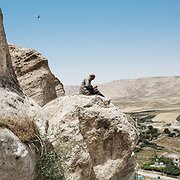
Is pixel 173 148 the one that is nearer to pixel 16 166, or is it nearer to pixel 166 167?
pixel 166 167

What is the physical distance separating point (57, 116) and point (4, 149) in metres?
3.34

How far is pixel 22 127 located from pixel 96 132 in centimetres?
332

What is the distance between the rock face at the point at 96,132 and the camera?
9.11 m

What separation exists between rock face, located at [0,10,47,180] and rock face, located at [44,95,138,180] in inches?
39.5

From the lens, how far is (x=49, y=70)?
14938mm

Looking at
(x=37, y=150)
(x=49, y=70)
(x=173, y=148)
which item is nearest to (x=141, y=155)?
(x=173, y=148)

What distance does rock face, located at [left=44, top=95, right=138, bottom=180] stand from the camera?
911 centimetres

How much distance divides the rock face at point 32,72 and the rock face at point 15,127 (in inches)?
199

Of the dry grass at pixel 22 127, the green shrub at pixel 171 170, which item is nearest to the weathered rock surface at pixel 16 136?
the dry grass at pixel 22 127

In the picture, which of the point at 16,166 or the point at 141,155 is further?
the point at 141,155

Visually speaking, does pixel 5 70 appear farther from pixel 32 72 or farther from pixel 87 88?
pixel 32 72

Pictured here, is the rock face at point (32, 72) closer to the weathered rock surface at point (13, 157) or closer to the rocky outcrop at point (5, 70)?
the rocky outcrop at point (5, 70)

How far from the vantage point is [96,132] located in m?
9.92

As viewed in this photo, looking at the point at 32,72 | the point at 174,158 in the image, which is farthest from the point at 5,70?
the point at 174,158
